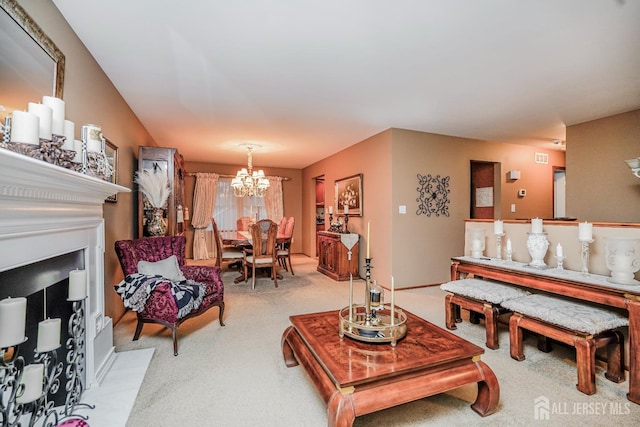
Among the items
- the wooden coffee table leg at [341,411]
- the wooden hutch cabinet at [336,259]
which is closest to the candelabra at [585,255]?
the wooden coffee table leg at [341,411]

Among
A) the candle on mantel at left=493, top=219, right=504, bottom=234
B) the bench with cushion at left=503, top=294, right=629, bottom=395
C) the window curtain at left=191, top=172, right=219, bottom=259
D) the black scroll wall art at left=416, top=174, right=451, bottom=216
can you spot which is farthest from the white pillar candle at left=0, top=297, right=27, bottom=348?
the window curtain at left=191, top=172, right=219, bottom=259

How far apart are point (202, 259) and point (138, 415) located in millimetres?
5448

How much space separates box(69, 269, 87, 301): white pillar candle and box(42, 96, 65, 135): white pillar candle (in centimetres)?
76

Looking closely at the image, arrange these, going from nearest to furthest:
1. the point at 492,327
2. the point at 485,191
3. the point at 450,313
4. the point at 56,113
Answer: the point at 56,113 → the point at 492,327 → the point at 450,313 → the point at 485,191

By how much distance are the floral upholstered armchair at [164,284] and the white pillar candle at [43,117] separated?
1.41 meters

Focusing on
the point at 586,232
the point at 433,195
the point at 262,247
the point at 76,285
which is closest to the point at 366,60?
the point at 586,232

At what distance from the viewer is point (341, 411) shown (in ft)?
4.12

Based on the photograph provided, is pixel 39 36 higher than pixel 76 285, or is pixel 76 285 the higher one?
pixel 39 36

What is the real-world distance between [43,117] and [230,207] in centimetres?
609

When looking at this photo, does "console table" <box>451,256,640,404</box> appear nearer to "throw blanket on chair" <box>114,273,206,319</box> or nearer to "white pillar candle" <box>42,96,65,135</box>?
"throw blanket on chair" <box>114,273,206,319</box>

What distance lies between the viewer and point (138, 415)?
1.61 metres

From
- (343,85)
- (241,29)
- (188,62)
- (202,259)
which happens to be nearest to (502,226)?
(343,85)

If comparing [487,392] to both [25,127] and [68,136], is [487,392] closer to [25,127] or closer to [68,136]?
[25,127]

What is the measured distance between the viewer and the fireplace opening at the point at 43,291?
129 centimetres
